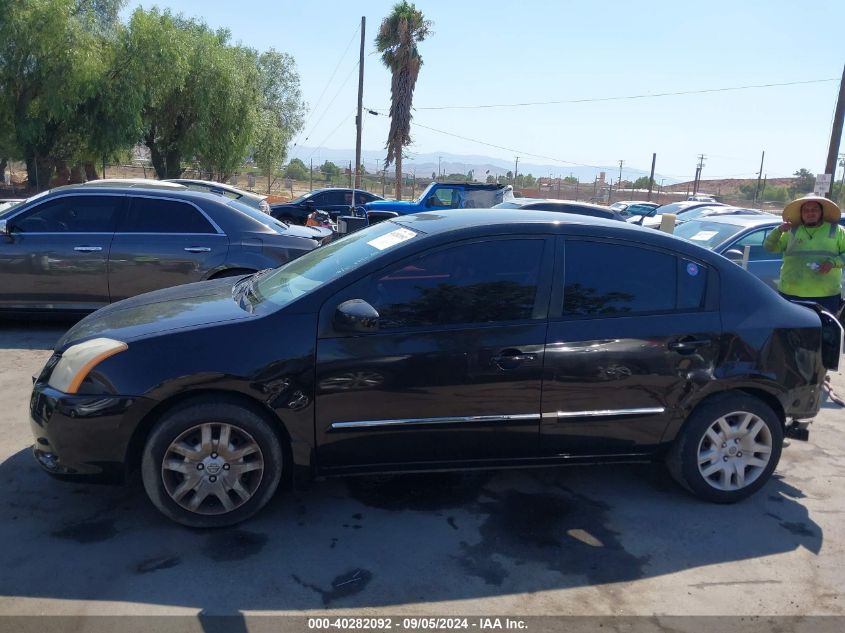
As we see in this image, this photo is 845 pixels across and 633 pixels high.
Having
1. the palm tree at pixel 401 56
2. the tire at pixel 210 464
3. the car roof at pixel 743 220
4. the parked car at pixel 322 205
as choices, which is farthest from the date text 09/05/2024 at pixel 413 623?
the palm tree at pixel 401 56

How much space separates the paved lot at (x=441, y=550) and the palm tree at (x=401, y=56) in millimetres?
28353

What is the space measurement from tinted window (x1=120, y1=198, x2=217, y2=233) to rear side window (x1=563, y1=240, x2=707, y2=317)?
4810mm

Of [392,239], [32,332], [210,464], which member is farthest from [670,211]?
[210,464]

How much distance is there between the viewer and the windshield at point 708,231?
9.34m

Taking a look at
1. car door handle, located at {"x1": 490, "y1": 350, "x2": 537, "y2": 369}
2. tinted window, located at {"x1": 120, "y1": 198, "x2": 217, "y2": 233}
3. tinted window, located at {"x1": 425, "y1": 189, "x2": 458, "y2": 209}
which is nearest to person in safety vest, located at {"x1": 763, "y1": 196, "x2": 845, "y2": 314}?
car door handle, located at {"x1": 490, "y1": 350, "x2": 537, "y2": 369}

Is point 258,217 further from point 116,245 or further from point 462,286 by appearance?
point 462,286

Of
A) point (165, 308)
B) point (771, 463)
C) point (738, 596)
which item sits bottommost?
point (738, 596)

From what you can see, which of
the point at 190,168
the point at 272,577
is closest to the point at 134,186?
the point at 272,577

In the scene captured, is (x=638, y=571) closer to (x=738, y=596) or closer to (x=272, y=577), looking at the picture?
(x=738, y=596)

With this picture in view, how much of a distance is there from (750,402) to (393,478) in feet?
6.95

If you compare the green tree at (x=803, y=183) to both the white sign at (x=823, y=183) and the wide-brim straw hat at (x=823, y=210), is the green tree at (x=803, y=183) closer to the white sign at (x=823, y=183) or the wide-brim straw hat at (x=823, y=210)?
the white sign at (x=823, y=183)

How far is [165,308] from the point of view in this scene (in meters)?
4.18

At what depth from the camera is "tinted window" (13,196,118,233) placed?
7.57m

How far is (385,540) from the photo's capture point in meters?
3.75
